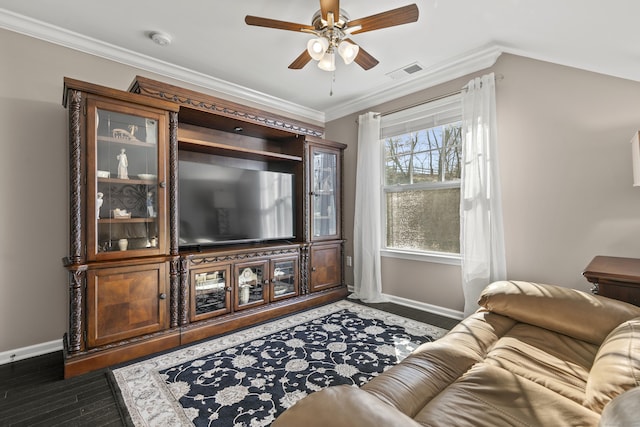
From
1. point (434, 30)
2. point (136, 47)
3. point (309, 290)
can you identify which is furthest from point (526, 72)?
point (136, 47)

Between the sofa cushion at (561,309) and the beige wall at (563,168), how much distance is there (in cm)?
92

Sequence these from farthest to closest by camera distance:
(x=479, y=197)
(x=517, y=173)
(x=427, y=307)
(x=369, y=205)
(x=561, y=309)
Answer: (x=369, y=205) < (x=427, y=307) < (x=479, y=197) < (x=517, y=173) < (x=561, y=309)

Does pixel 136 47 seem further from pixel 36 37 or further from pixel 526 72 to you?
pixel 526 72

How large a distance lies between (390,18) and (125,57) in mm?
2455

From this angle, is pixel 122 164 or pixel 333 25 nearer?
pixel 333 25

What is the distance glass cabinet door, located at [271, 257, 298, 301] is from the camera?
333 centimetres

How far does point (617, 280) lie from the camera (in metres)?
1.70

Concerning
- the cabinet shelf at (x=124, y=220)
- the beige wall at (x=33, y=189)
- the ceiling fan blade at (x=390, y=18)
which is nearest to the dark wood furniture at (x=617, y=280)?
the ceiling fan blade at (x=390, y=18)

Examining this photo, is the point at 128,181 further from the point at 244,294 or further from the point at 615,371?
the point at 615,371

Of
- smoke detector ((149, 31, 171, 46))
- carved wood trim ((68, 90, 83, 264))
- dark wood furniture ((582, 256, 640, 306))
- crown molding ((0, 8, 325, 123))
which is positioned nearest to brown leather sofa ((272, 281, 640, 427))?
dark wood furniture ((582, 256, 640, 306))

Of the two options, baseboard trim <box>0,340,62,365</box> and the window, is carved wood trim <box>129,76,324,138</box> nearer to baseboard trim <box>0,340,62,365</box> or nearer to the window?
the window

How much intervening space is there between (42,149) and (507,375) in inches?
137

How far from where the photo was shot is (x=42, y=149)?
2492 millimetres

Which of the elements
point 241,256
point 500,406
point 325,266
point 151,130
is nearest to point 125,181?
point 151,130
